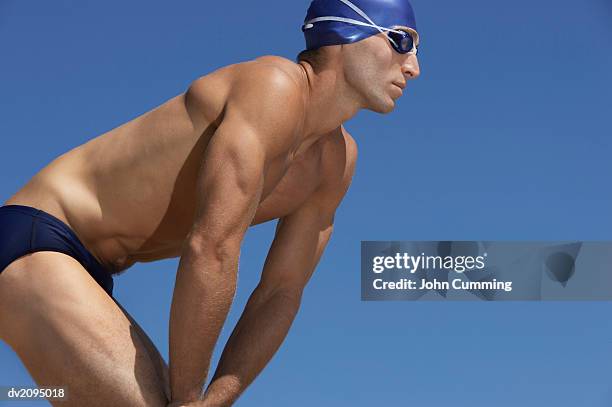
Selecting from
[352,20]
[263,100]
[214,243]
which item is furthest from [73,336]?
[352,20]

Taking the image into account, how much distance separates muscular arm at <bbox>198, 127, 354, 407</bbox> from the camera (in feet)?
14.6

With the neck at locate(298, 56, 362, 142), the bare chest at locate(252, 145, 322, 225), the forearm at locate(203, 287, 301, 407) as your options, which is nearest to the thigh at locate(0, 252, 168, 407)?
the forearm at locate(203, 287, 301, 407)

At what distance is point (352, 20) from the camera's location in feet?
14.3

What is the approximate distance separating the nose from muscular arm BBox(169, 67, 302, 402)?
86 centimetres

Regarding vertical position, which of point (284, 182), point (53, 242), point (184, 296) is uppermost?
point (284, 182)

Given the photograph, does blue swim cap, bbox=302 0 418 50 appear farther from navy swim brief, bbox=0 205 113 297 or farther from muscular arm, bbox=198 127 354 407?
navy swim brief, bbox=0 205 113 297

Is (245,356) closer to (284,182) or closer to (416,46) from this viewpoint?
(284,182)

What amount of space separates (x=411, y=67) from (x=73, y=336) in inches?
74.5

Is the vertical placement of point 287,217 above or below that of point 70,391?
above

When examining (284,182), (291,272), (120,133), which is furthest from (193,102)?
(291,272)

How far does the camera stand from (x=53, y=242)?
3990mm

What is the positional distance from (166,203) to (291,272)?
2.89ft

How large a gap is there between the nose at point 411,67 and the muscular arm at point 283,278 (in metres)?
0.62

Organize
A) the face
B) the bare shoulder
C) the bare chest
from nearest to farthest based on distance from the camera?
the bare shoulder, the face, the bare chest
